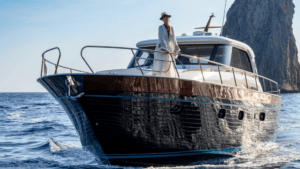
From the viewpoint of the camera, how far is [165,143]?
5.50m

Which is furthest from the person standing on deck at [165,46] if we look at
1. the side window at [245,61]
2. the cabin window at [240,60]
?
the side window at [245,61]

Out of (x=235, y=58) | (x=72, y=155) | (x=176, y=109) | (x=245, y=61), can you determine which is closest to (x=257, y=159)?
(x=235, y=58)

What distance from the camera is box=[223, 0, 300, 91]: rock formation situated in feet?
237

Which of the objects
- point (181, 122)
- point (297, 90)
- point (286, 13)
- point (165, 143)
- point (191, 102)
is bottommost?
point (297, 90)

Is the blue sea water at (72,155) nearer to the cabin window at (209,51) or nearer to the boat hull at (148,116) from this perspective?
the boat hull at (148,116)

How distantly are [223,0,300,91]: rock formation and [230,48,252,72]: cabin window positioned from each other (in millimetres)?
65655

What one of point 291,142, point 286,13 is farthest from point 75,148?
point 286,13

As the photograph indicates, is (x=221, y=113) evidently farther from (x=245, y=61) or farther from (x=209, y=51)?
(x=245, y=61)

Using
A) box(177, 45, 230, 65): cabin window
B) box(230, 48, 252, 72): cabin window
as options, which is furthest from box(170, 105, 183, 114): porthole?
box(230, 48, 252, 72): cabin window

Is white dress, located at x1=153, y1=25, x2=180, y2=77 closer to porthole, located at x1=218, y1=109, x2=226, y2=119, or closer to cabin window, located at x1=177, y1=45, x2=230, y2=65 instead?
porthole, located at x1=218, y1=109, x2=226, y2=119

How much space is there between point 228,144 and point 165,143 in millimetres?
1768

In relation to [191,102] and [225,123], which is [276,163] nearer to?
[225,123]

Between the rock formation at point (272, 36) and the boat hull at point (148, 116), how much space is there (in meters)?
68.8

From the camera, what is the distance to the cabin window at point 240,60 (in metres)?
7.84
